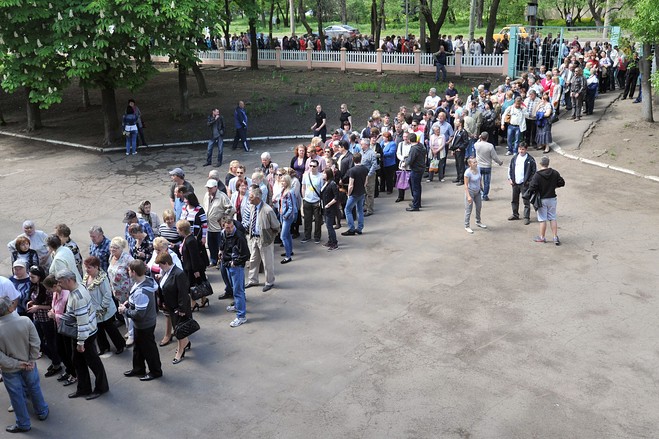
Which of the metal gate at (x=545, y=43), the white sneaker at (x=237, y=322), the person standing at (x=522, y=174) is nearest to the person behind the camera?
the white sneaker at (x=237, y=322)

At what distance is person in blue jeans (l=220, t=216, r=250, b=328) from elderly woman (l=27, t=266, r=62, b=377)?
2.51 metres

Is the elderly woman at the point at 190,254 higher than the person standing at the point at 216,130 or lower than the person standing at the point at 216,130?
lower

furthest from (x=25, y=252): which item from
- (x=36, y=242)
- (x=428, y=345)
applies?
(x=428, y=345)

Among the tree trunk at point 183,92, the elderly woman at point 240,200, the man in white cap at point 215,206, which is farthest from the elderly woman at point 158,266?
the tree trunk at point 183,92

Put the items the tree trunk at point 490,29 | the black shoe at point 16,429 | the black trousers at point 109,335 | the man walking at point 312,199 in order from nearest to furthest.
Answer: the black shoe at point 16,429, the black trousers at point 109,335, the man walking at point 312,199, the tree trunk at point 490,29

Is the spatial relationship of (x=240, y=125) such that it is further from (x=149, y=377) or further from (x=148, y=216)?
(x=149, y=377)

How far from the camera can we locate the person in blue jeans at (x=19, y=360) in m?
7.32

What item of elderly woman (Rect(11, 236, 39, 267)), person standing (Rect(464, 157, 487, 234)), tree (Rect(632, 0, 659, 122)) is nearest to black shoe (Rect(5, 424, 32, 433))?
elderly woman (Rect(11, 236, 39, 267))

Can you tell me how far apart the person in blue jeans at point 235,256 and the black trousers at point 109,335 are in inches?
64.8

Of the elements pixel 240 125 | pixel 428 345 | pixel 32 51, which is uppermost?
pixel 32 51

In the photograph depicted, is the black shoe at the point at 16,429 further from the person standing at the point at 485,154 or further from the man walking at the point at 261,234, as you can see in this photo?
the person standing at the point at 485,154

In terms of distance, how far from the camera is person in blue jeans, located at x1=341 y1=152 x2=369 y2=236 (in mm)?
13531

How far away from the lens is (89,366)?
327 inches

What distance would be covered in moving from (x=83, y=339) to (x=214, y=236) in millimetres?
4326
